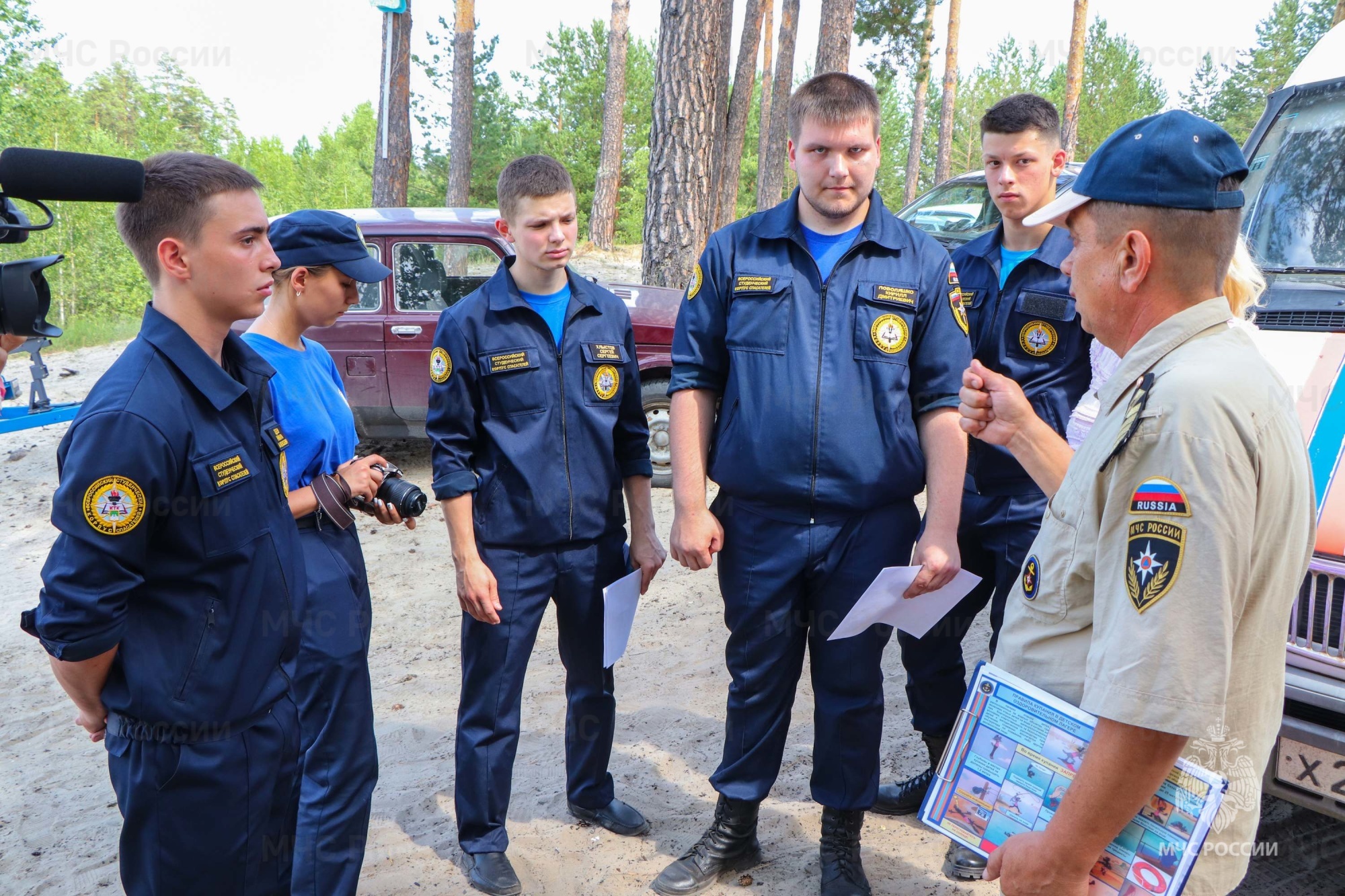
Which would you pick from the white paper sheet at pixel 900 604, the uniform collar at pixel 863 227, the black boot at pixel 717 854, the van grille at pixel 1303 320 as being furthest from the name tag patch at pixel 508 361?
the van grille at pixel 1303 320

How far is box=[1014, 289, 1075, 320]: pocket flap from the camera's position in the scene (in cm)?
319

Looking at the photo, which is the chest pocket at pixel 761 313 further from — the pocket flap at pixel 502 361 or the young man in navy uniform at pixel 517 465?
the pocket flap at pixel 502 361

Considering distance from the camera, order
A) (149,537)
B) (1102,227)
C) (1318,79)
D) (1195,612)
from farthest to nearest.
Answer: (1318,79) → (149,537) → (1102,227) → (1195,612)

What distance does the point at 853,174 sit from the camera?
2.90 meters

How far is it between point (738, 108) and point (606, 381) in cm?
1710

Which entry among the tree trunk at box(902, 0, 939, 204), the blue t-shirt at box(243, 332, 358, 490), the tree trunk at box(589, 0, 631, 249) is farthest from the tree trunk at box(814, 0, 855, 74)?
the tree trunk at box(902, 0, 939, 204)

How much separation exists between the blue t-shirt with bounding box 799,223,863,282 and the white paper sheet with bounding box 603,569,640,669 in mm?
1227

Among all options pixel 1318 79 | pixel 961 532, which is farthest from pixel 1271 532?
pixel 1318 79

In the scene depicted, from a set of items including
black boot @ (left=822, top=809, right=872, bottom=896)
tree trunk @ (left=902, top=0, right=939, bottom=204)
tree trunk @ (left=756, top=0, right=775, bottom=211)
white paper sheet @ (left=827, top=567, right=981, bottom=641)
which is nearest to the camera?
white paper sheet @ (left=827, top=567, right=981, bottom=641)

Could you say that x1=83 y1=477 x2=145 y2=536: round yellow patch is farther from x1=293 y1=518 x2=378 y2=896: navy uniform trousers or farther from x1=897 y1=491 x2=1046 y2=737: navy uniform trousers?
x1=897 y1=491 x2=1046 y2=737: navy uniform trousers

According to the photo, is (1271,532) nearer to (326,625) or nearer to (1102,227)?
(1102,227)

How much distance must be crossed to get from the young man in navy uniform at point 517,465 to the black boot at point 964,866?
56.6 inches

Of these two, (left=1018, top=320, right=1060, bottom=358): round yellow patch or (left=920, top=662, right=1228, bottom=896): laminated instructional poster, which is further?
(left=1018, top=320, right=1060, bottom=358): round yellow patch

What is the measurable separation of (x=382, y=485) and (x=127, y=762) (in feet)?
3.67
